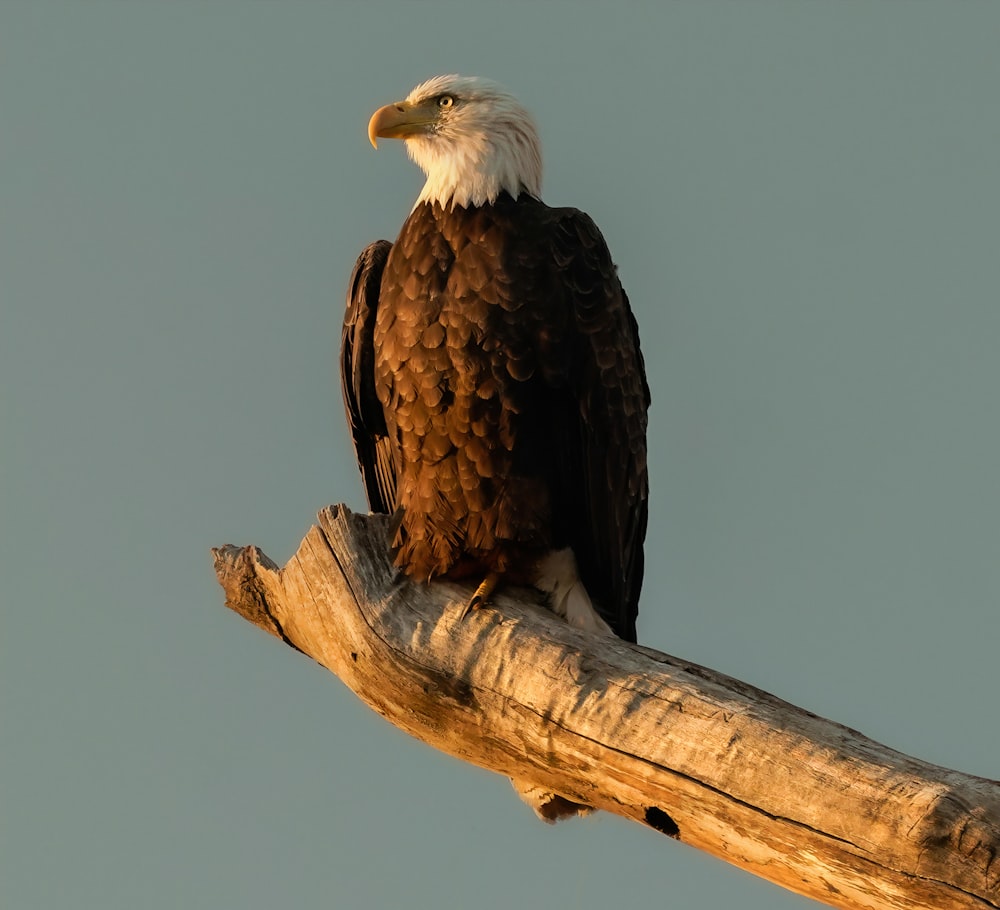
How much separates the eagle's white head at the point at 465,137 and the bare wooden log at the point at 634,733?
5.31ft

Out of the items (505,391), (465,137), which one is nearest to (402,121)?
(465,137)

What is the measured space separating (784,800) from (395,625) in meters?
1.68

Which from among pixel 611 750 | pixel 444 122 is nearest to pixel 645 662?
pixel 611 750

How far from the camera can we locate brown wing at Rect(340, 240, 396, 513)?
647cm

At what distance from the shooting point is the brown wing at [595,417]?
20.0ft

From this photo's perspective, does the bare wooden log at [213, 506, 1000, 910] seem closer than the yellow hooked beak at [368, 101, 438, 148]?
Yes

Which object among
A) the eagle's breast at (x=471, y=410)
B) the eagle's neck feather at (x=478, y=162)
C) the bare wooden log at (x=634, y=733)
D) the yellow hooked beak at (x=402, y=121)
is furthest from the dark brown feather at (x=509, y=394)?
the yellow hooked beak at (x=402, y=121)

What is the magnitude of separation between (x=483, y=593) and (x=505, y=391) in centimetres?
79

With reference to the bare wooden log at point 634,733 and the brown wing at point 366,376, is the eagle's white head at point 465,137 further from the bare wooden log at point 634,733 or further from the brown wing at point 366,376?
the bare wooden log at point 634,733

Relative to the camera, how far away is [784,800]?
435 centimetres

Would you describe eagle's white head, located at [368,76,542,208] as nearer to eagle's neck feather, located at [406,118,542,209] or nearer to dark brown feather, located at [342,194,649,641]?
eagle's neck feather, located at [406,118,542,209]

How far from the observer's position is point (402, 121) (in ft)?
22.8

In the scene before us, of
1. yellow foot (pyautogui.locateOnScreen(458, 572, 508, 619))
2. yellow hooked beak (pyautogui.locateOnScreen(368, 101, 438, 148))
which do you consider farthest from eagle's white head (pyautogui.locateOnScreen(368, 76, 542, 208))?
yellow foot (pyautogui.locateOnScreen(458, 572, 508, 619))

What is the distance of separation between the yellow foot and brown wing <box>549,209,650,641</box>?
1.28ft
